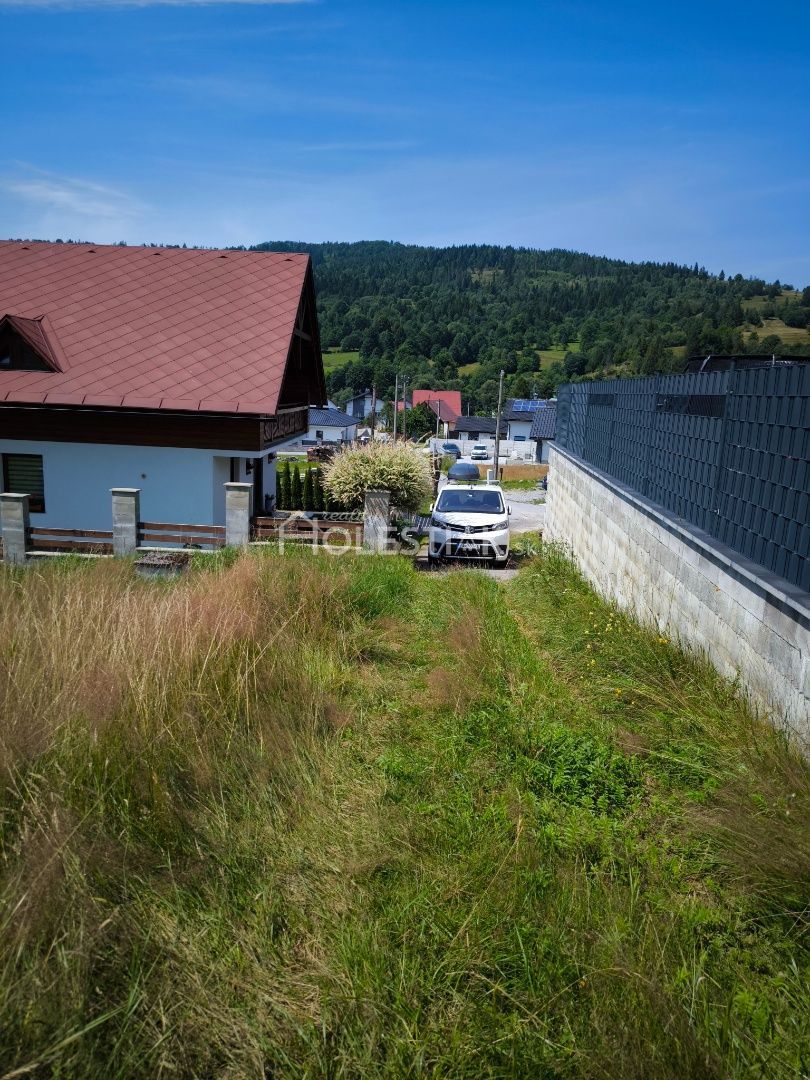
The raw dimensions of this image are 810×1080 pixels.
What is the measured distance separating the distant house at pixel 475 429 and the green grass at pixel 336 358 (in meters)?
33.8

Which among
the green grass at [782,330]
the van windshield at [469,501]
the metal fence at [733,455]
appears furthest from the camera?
the green grass at [782,330]

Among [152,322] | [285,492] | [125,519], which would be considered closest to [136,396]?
[152,322]

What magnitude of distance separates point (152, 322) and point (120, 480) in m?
3.72

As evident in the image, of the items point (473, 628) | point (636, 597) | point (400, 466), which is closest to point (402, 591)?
point (473, 628)

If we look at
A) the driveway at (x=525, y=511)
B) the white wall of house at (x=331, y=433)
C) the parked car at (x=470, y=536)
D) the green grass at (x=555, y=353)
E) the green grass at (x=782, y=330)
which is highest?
the green grass at (x=782, y=330)

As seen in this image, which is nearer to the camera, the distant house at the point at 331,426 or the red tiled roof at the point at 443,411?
the distant house at the point at 331,426

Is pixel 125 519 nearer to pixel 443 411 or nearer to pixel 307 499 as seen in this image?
pixel 307 499

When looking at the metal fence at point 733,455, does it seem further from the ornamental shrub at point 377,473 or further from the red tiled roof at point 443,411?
the red tiled roof at point 443,411

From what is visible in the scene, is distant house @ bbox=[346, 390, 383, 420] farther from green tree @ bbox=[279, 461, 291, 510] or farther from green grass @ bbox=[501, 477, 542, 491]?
green tree @ bbox=[279, 461, 291, 510]

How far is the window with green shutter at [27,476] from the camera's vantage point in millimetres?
15211

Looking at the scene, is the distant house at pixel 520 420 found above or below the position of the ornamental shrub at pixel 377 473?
below

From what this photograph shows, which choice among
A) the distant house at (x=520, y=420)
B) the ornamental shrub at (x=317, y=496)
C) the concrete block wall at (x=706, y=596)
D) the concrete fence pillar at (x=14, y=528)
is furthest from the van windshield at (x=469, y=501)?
the distant house at (x=520, y=420)

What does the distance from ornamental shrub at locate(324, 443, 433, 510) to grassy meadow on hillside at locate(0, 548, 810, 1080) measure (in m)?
9.77

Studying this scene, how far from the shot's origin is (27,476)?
1534 centimetres
